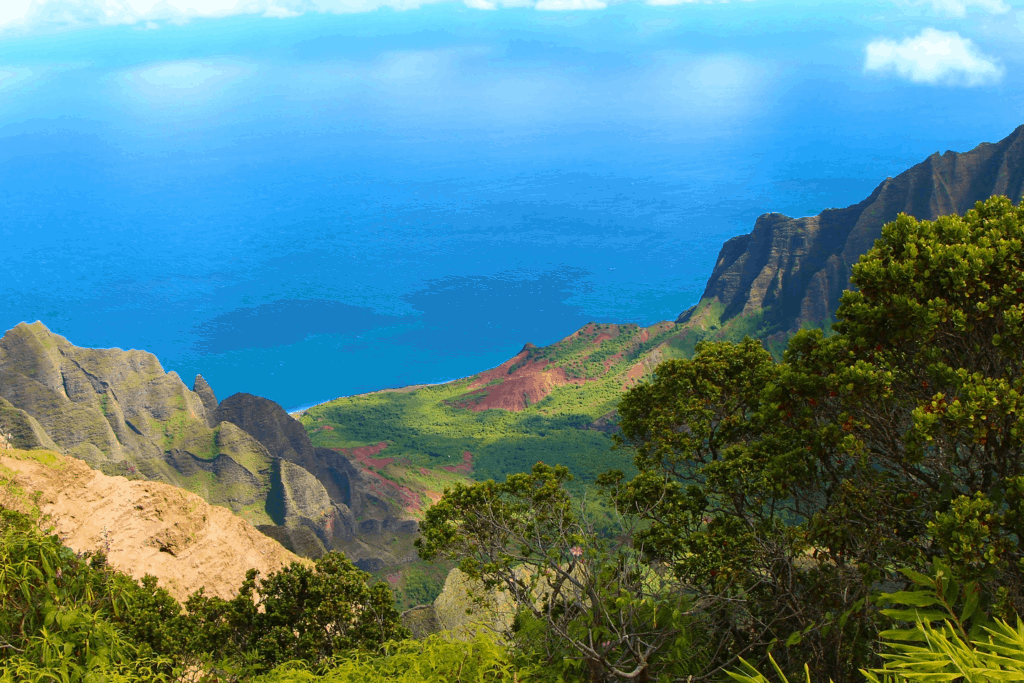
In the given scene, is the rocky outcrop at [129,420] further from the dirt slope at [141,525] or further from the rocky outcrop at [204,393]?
the dirt slope at [141,525]

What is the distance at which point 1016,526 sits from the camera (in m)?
13.2

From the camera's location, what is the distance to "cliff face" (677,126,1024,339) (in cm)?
9300

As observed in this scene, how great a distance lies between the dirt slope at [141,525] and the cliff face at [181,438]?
39.9 m

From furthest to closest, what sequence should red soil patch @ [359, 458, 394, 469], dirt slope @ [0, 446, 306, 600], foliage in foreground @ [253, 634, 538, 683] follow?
red soil patch @ [359, 458, 394, 469]
dirt slope @ [0, 446, 306, 600]
foliage in foreground @ [253, 634, 538, 683]

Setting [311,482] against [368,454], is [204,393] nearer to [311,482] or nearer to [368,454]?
[368,454]

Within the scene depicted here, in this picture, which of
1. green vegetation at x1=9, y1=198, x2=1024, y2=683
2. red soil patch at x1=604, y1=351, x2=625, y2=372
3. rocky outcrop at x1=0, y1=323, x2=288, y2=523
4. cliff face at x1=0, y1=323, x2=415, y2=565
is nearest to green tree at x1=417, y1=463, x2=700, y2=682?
green vegetation at x1=9, y1=198, x2=1024, y2=683

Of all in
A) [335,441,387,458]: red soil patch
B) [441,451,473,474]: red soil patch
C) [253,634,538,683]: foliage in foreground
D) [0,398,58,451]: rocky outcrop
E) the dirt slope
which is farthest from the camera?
[335,441,387,458]: red soil patch

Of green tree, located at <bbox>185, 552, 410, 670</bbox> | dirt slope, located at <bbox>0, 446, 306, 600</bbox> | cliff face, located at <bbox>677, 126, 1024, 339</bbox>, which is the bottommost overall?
green tree, located at <bbox>185, 552, 410, 670</bbox>

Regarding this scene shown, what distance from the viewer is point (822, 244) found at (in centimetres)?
10969

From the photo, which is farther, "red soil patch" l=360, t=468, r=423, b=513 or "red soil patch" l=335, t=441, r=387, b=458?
"red soil patch" l=335, t=441, r=387, b=458

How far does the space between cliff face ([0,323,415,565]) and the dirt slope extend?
39.9 meters

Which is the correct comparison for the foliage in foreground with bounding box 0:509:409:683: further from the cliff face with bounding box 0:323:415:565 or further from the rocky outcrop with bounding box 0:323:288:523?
the rocky outcrop with bounding box 0:323:288:523

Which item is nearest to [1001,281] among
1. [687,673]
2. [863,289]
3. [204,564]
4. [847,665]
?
[863,289]

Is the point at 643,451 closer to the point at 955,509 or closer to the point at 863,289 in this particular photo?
the point at 863,289
